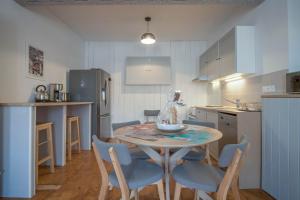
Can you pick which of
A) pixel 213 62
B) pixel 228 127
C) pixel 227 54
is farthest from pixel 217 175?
pixel 213 62

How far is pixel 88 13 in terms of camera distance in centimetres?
335

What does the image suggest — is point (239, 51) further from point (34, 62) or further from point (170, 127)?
point (34, 62)

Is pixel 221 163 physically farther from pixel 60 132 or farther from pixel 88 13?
pixel 88 13

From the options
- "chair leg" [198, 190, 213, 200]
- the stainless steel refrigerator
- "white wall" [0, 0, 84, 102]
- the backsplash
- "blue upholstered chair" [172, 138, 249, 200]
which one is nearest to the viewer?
"blue upholstered chair" [172, 138, 249, 200]

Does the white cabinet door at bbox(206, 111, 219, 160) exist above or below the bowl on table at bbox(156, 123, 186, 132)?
below

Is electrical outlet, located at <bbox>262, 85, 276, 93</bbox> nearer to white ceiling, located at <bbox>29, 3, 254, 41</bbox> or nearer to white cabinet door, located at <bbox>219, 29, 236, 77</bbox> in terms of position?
white cabinet door, located at <bbox>219, 29, 236, 77</bbox>

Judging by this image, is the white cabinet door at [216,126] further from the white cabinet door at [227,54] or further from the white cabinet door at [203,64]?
the white cabinet door at [203,64]

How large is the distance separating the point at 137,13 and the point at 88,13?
872 millimetres

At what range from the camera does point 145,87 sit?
16.3 ft

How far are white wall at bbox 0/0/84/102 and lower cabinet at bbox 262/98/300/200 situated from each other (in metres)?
3.17

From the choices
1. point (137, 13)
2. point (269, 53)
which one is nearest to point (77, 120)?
point (137, 13)

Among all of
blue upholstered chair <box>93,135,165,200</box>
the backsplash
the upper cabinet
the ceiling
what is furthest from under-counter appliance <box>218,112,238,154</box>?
the ceiling

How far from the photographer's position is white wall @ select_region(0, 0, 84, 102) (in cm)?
243

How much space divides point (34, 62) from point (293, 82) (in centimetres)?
347
